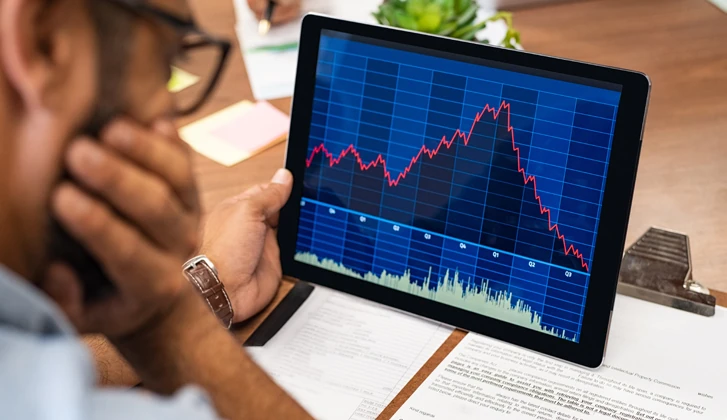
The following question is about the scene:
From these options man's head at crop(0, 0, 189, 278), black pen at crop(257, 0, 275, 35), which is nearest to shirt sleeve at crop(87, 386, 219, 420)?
man's head at crop(0, 0, 189, 278)

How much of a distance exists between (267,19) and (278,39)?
0.14 ft

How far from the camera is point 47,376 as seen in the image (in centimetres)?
36

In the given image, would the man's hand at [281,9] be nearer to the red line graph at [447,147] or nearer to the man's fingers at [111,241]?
the red line graph at [447,147]

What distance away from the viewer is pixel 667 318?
869 millimetres

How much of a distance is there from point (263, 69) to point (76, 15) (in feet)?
→ 3.14

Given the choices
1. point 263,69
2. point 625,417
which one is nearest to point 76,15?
point 625,417

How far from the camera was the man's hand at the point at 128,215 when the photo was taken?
17.2 inches

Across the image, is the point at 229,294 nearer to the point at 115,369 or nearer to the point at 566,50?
the point at 115,369

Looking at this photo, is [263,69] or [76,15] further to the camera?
[263,69]

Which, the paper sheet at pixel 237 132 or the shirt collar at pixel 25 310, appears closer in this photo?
the shirt collar at pixel 25 310

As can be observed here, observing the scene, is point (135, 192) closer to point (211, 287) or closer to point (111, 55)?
point (111, 55)

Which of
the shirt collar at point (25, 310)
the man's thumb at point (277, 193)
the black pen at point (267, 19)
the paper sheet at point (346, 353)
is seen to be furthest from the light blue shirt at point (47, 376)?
the black pen at point (267, 19)

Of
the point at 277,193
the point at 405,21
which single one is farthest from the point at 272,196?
the point at 405,21

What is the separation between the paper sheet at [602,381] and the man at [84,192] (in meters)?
0.34
